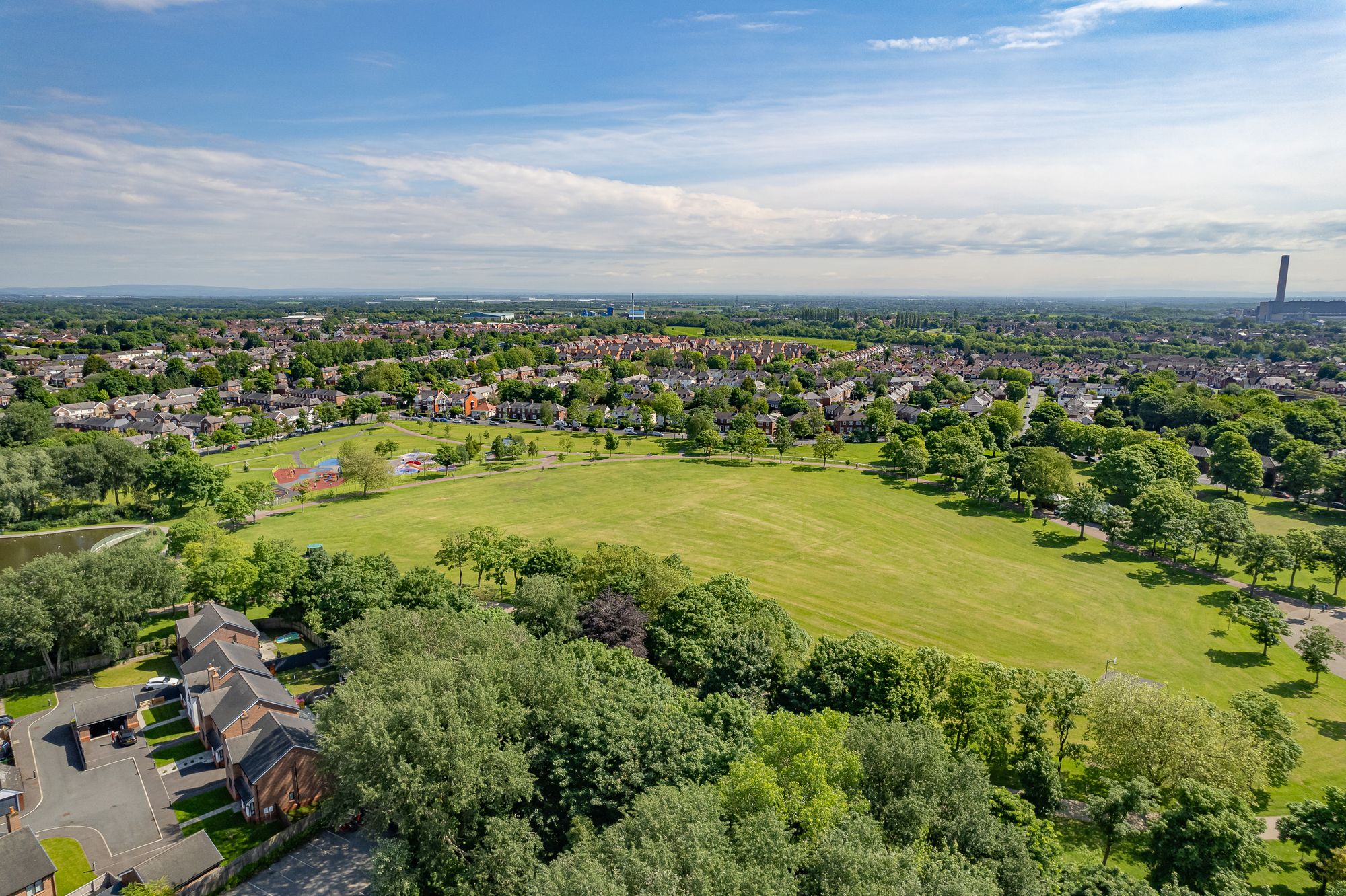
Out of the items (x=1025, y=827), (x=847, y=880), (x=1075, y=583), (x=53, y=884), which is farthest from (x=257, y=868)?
(x=1075, y=583)

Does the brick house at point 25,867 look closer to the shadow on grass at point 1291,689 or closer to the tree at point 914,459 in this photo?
the shadow on grass at point 1291,689

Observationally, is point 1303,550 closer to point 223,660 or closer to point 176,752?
point 223,660

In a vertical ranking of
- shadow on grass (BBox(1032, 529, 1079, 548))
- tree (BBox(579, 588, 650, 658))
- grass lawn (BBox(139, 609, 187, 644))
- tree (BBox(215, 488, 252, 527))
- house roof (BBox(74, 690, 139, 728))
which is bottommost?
grass lawn (BBox(139, 609, 187, 644))

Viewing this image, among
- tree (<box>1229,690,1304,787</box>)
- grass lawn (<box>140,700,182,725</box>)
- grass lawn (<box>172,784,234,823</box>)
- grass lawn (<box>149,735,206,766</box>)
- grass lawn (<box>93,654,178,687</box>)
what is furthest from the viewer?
grass lawn (<box>93,654,178,687</box>)

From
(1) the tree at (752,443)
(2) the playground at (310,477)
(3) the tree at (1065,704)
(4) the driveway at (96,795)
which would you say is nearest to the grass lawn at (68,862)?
(4) the driveway at (96,795)

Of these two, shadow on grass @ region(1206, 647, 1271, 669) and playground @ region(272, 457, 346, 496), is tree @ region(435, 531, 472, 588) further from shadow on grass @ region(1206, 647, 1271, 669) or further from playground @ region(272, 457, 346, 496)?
shadow on grass @ region(1206, 647, 1271, 669)

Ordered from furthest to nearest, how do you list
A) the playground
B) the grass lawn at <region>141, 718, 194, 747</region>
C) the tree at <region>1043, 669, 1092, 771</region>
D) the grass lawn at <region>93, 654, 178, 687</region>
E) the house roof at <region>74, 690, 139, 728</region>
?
1. the playground
2. the grass lawn at <region>93, 654, 178, 687</region>
3. the grass lawn at <region>141, 718, 194, 747</region>
4. the house roof at <region>74, 690, 139, 728</region>
5. the tree at <region>1043, 669, 1092, 771</region>

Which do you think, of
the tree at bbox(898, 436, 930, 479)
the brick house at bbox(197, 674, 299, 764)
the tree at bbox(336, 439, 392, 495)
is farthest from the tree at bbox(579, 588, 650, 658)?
the tree at bbox(898, 436, 930, 479)

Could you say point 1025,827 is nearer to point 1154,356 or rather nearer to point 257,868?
point 257,868
